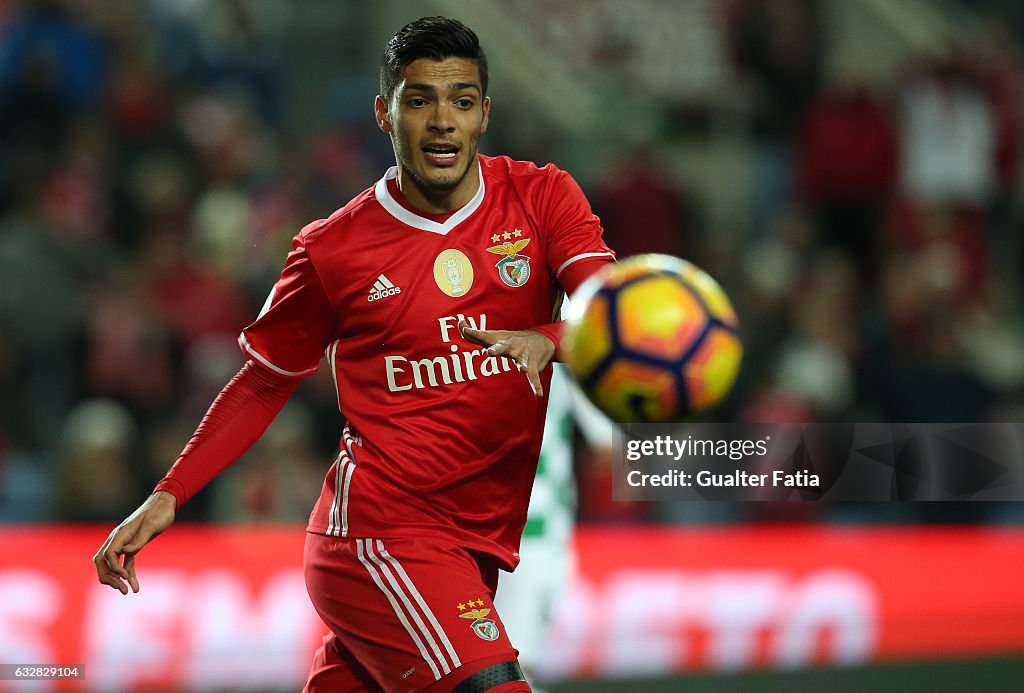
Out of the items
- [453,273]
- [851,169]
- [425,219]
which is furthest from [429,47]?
[851,169]

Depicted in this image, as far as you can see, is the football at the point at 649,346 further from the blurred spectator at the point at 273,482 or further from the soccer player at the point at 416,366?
the blurred spectator at the point at 273,482

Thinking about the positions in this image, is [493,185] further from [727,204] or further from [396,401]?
[727,204]

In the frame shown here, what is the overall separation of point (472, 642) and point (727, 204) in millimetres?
7273

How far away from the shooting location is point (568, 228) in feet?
12.4

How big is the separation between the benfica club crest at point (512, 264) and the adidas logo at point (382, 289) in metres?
0.25

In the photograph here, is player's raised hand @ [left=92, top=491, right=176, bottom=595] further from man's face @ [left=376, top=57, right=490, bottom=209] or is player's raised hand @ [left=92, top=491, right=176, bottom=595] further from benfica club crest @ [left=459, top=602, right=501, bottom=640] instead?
man's face @ [left=376, top=57, right=490, bottom=209]

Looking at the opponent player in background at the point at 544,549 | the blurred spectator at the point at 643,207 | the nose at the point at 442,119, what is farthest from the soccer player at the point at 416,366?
the blurred spectator at the point at 643,207

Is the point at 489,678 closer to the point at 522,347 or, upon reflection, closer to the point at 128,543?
the point at 522,347

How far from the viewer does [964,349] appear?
961cm

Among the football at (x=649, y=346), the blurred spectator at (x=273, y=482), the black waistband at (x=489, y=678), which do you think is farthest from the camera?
the blurred spectator at (x=273, y=482)

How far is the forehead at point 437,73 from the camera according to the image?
144 inches

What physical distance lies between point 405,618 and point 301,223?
5.33m

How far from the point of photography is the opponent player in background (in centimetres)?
490

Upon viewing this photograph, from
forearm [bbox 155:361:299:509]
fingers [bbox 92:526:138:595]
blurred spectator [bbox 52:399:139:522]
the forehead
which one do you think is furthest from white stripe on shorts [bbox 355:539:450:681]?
blurred spectator [bbox 52:399:139:522]
